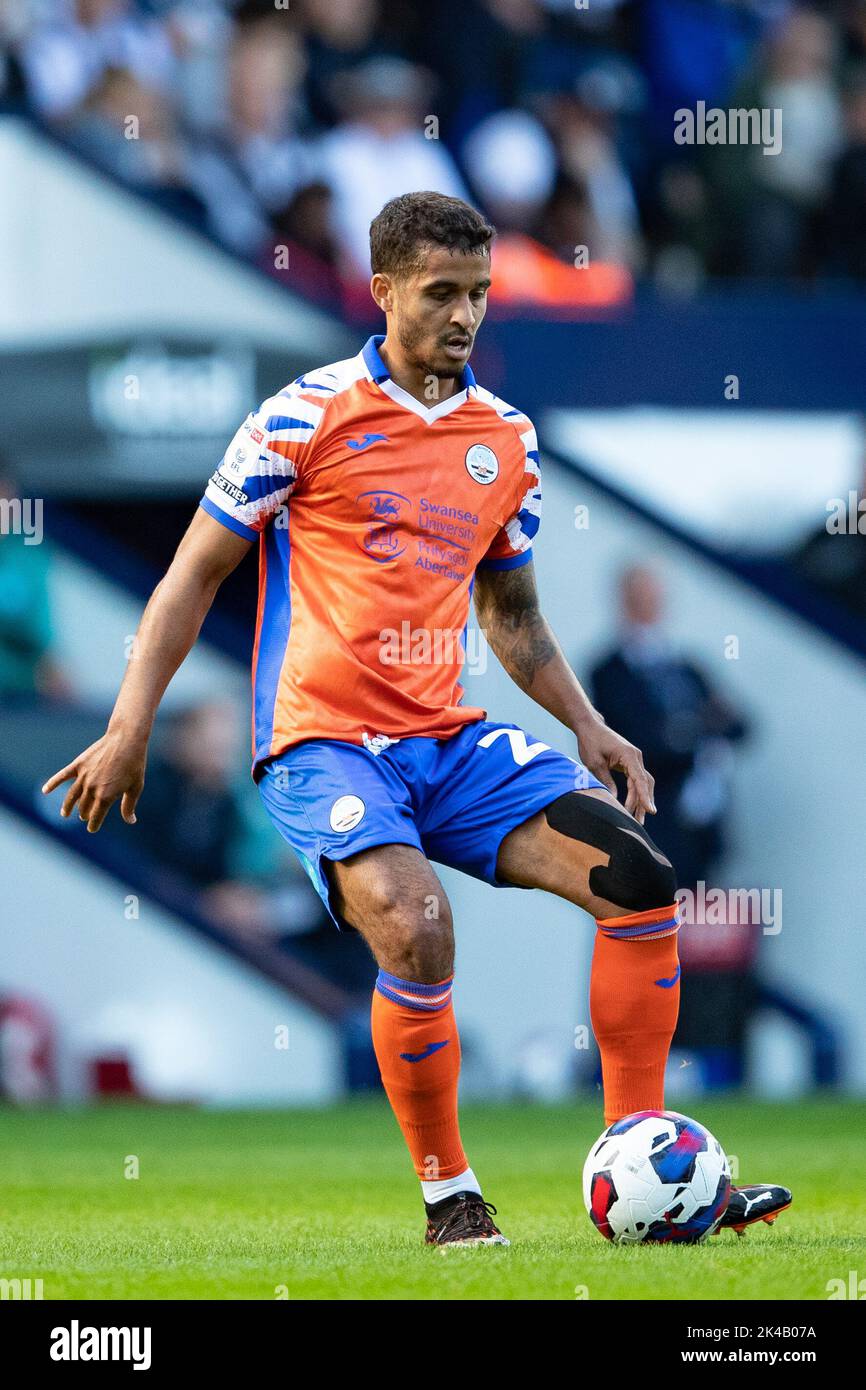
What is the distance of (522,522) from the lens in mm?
6152

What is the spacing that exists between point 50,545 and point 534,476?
7.04 meters

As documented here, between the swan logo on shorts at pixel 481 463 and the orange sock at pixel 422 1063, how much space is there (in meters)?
1.32

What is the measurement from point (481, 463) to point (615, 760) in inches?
34.6

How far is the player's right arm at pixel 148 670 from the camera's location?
529 centimetres

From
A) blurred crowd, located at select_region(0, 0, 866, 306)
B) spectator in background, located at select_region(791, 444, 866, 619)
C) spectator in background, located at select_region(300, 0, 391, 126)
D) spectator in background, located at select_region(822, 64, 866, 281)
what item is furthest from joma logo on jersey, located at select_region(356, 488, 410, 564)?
spectator in background, located at select_region(822, 64, 866, 281)

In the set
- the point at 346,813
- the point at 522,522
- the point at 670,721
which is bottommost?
the point at 346,813

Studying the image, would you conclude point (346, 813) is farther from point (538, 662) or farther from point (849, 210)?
point (849, 210)

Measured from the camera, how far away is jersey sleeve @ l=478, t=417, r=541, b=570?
6.08 meters

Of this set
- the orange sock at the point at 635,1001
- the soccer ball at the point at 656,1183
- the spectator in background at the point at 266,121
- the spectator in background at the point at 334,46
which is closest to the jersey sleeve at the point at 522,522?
the orange sock at the point at 635,1001

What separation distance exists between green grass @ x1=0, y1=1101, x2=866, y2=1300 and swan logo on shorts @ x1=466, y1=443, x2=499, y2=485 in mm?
1924

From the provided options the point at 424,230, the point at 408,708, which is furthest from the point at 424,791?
the point at 424,230

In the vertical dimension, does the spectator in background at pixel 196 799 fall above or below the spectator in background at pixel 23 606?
below

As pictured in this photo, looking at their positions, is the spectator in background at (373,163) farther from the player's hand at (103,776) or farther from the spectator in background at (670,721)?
the player's hand at (103,776)

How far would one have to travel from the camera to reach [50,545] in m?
12.7
